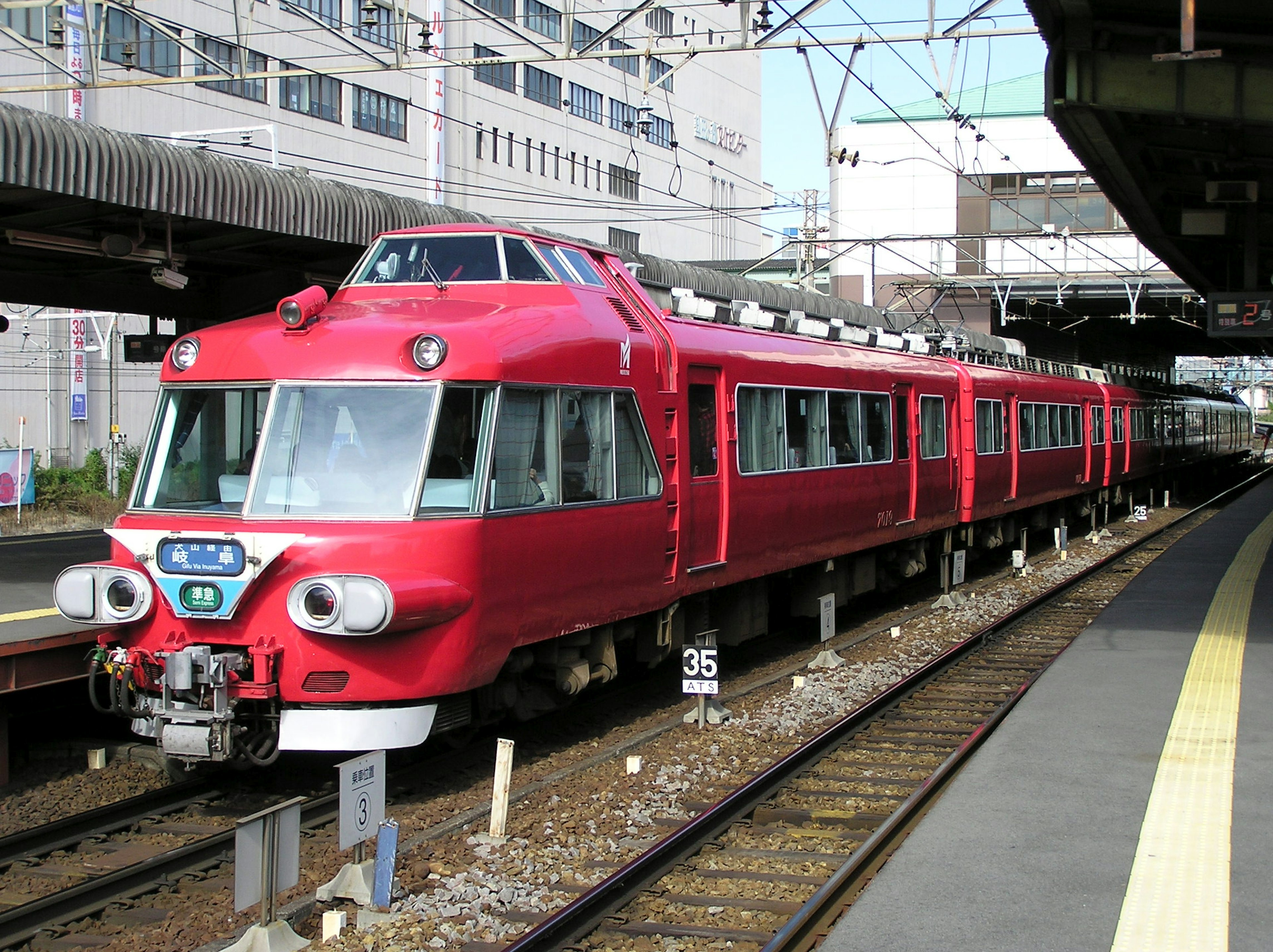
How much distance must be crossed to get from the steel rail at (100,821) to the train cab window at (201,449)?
64.1 inches

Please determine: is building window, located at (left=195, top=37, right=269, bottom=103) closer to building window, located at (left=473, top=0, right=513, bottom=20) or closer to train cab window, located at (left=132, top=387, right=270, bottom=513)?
building window, located at (left=473, top=0, right=513, bottom=20)

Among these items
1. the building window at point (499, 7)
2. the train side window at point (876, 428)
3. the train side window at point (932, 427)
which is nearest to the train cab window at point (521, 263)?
the train side window at point (876, 428)

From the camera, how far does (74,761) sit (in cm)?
877

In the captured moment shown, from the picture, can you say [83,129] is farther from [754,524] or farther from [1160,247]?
[1160,247]

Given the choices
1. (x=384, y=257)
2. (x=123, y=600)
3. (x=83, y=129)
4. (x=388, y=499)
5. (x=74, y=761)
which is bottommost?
(x=74, y=761)

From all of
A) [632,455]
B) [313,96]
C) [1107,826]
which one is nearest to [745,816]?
[1107,826]

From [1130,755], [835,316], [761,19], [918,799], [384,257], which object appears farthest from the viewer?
[835,316]

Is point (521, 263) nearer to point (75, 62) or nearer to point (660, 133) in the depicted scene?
point (75, 62)

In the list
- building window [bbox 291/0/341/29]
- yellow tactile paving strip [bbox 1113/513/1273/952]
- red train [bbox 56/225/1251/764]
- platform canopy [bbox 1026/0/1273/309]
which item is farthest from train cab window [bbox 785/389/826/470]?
building window [bbox 291/0/341/29]

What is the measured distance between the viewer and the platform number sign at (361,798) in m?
5.91

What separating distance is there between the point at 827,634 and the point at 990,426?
737cm

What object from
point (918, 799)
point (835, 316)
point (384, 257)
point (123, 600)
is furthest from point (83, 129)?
point (835, 316)

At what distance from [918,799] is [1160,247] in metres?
13.9

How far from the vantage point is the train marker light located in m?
7.56
